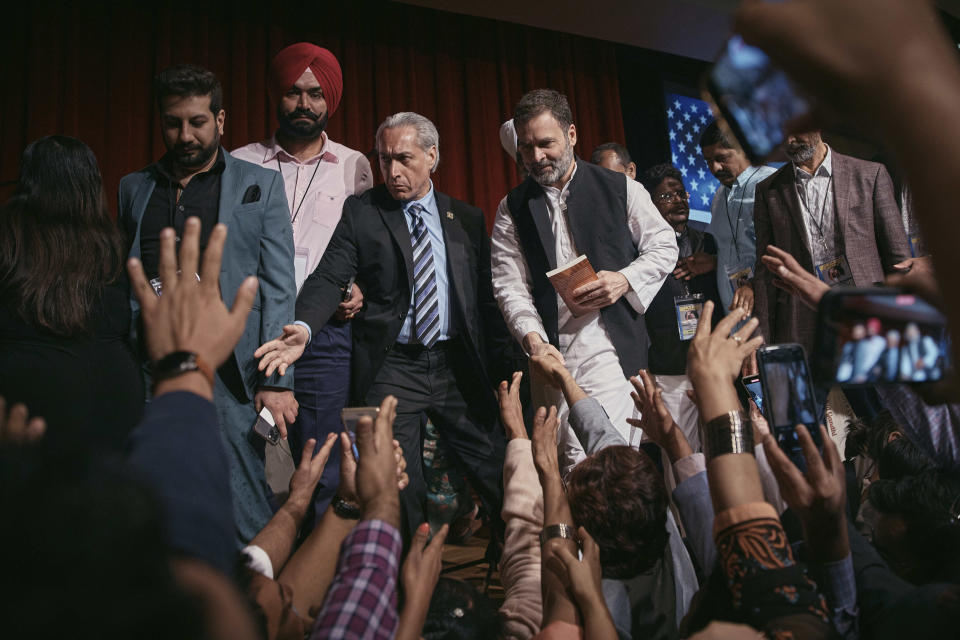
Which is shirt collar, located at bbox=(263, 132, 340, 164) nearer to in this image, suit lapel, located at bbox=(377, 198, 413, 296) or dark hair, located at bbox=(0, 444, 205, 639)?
suit lapel, located at bbox=(377, 198, 413, 296)

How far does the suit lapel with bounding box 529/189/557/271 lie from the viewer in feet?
8.89

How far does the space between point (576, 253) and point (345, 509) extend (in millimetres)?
1580

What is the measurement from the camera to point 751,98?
0.73 m

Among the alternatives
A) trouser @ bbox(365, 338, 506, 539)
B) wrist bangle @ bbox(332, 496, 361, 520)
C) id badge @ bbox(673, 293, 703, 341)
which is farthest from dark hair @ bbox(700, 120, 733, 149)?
wrist bangle @ bbox(332, 496, 361, 520)

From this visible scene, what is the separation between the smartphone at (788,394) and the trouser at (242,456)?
1484 millimetres

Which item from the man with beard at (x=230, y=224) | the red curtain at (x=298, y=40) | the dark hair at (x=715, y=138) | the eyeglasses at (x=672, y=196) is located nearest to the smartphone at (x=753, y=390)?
the man with beard at (x=230, y=224)

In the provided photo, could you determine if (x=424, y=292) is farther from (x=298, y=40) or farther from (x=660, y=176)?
(x=298, y=40)

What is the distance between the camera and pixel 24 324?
1.86 metres

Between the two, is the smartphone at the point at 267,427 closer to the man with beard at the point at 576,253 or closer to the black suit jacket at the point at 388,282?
the black suit jacket at the point at 388,282

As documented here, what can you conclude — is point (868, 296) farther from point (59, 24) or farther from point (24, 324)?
point (59, 24)

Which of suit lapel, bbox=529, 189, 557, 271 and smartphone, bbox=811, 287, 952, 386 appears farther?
suit lapel, bbox=529, 189, 557, 271

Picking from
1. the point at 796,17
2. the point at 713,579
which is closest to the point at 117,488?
the point at 796,17

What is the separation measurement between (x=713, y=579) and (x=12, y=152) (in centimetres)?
416

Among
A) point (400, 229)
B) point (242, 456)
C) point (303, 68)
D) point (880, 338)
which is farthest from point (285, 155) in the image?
point (880, 338)
